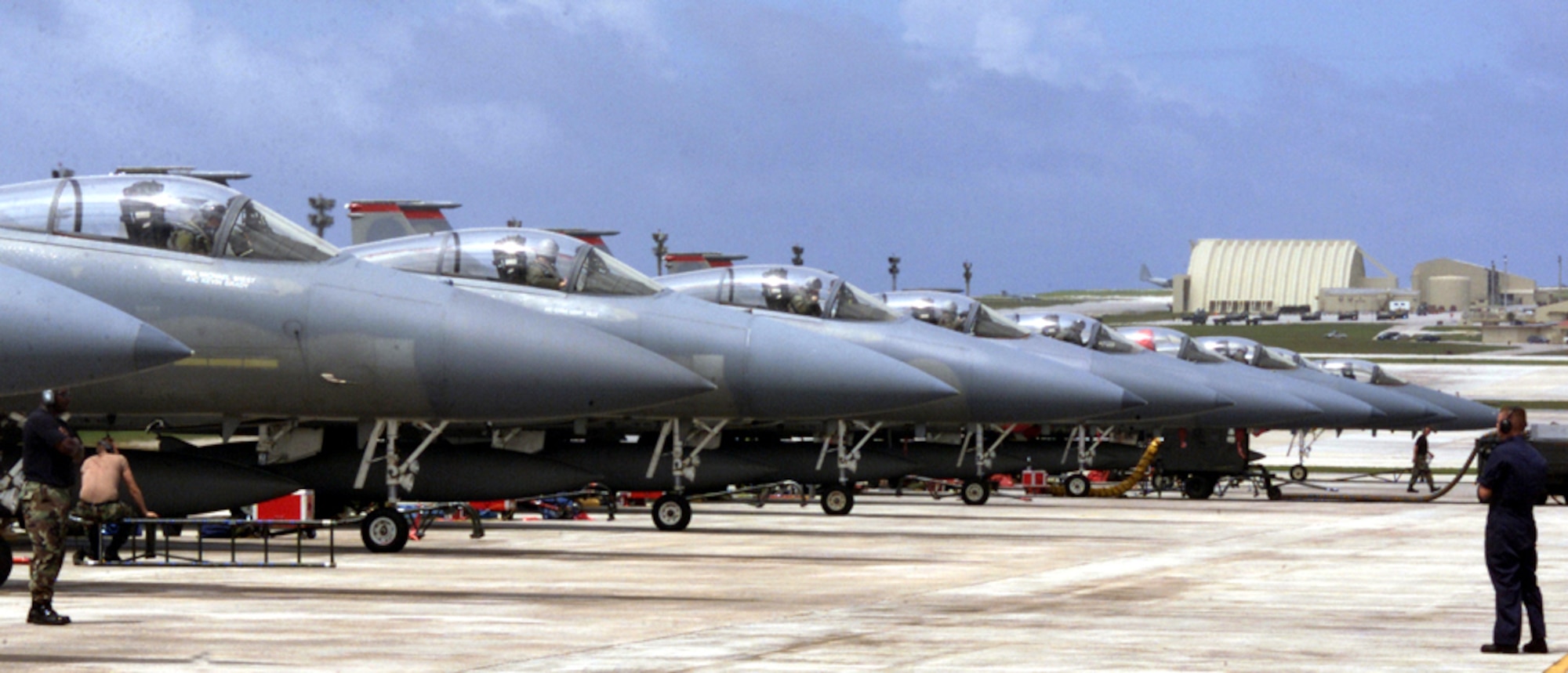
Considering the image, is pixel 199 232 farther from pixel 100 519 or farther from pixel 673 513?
pixel 673 513

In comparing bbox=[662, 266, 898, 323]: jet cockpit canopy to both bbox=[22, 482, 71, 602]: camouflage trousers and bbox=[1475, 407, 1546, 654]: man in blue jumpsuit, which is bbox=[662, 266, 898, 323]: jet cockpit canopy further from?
bbox=[1475, 407, 1546, 654]: man in blue jumpsuit

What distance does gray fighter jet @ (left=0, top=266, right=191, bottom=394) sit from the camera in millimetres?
13031

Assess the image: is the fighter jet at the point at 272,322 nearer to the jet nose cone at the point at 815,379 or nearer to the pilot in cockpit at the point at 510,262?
the pilot in cockpit at the point at 510,262

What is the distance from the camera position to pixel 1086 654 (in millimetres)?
11273

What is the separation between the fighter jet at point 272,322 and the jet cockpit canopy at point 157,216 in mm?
13

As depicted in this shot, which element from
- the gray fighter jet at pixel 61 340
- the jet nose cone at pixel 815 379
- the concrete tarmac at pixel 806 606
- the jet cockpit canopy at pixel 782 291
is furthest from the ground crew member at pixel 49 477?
the jet cockpit canopy at pixel 782 291

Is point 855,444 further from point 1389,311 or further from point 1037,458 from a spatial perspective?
point 1389,311

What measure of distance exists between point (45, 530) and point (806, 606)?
4.93 meters

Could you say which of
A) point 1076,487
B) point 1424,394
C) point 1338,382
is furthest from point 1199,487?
point 1424,394

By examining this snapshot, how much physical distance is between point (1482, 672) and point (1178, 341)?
2652 cm

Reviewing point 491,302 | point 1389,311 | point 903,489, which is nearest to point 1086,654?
point 491,302

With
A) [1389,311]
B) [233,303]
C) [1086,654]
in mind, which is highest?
[1389,311]

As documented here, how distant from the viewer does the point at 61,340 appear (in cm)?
1309

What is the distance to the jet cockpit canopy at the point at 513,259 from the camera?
20.8 m
